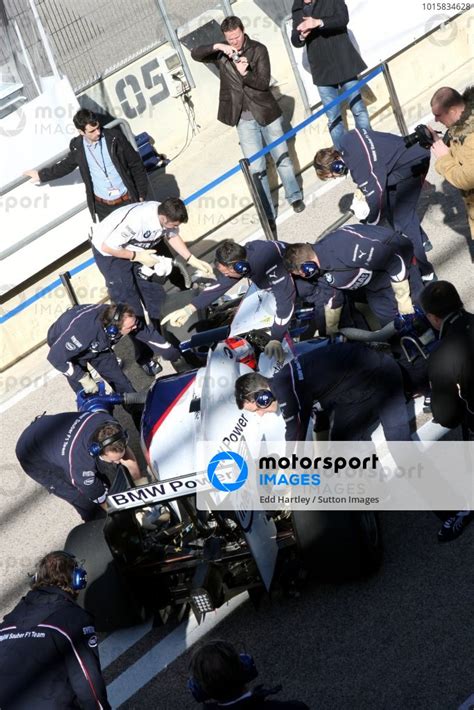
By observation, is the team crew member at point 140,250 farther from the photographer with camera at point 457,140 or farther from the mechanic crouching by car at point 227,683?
the mechanic crouching by car at point 227,683

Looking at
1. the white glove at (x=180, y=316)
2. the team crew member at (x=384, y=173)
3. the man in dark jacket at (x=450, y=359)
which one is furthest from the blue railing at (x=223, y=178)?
the man in dark jacket at (x=450, y=359)

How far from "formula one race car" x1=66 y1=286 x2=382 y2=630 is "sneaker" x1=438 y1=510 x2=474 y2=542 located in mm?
420

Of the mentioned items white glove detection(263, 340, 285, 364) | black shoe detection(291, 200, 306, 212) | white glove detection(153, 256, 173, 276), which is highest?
white glove detection(153, 256, 173, 276)

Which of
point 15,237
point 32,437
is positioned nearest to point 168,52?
point 15,237

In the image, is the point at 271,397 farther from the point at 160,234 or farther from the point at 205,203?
the point at 205,203

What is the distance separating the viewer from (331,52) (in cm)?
1056

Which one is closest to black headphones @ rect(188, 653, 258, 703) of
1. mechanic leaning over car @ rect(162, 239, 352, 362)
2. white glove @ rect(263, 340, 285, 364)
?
white glove @ rect(263, 340, 285, 364)

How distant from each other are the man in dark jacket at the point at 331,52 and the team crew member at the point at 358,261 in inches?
114

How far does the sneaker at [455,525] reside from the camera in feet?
20.4

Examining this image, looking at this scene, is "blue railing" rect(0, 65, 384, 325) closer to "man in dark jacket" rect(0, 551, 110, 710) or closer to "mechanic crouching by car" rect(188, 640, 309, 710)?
"man in dark jacket" rect(0, 551, 110, 710)

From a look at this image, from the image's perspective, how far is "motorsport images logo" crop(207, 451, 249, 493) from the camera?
19.3 ft

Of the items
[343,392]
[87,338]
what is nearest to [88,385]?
[87,338]

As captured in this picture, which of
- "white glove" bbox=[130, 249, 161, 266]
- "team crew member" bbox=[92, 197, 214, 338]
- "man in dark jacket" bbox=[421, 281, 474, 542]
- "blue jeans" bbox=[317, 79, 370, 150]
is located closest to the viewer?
"man in dark jacket" bbox=[421, 281, 474, 542]

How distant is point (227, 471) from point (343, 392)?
100 cm
